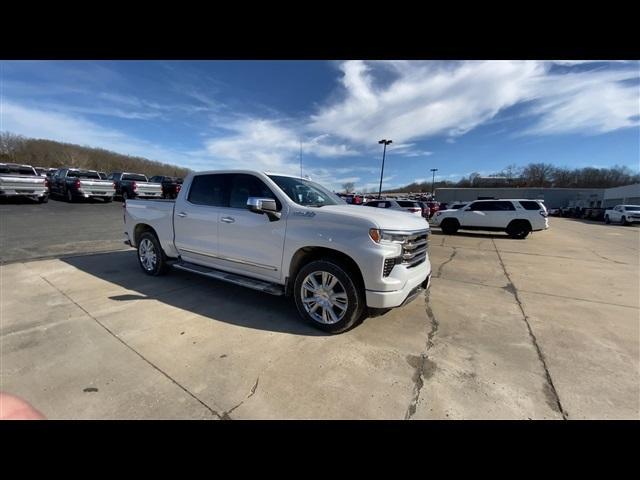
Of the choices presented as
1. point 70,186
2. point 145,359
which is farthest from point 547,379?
point 70,186

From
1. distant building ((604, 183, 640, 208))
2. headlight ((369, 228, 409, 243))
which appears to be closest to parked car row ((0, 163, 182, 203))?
headlight ((369, 228, 409, 243))

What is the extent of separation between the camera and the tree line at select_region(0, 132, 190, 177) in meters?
65.4

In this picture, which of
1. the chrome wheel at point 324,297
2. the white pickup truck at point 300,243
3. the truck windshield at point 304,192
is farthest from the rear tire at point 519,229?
the chrome wheel at point 324,297

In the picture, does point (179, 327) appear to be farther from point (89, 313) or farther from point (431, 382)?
point (431, 382)

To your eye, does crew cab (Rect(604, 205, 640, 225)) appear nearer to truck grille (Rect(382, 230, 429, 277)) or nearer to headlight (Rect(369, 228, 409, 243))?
truck grille (Rect(382, 230, 429, 277))

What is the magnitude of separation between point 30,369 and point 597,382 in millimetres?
5034

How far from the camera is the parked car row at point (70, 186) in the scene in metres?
15.0

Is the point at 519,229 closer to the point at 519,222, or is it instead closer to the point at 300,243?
the point at 519,222

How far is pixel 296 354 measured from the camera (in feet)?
9.43

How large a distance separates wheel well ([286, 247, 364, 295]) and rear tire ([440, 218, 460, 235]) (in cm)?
1320

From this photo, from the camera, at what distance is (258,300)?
169 inches

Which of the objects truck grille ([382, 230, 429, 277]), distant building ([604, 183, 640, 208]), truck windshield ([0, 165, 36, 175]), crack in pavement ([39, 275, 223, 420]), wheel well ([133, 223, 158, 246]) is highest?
distant building ([604, 183, 640, 208])

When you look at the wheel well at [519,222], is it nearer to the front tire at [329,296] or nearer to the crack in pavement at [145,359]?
the front tire at [329,296]

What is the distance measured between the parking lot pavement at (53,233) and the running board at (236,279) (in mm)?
4429
